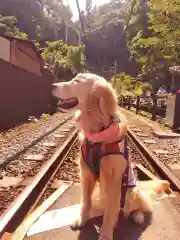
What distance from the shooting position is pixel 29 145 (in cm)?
763

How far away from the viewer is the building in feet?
63.5

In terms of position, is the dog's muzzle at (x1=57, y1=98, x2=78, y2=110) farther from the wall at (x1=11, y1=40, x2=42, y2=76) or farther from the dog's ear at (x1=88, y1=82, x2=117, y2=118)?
the wall at (x1=11, y1=40, x2=42, y2=76)

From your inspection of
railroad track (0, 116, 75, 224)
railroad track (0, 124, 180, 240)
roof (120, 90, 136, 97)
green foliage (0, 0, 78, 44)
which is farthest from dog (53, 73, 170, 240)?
green foliage (0, 0, 78, 44)

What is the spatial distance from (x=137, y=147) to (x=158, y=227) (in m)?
4.57

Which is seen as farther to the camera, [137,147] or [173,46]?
[173,46]

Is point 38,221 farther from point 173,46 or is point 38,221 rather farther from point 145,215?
point 173,46

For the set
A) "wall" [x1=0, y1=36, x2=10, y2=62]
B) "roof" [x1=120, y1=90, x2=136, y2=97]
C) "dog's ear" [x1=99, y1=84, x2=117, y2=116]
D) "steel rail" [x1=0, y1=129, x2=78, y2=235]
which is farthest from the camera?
"roof" [x1=120, y1=90, x2=136, y2=97]

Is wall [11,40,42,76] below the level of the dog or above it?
above

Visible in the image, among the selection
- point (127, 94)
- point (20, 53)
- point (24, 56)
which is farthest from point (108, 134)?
point (127, 94)

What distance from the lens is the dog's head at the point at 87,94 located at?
8.32ft

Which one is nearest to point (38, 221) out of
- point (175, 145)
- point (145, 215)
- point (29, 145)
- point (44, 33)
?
point (145, 215)

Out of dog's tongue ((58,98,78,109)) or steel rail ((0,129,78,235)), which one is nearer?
dog's tongue ((58,98,78,109))

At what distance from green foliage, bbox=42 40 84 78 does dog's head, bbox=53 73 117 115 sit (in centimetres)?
3481

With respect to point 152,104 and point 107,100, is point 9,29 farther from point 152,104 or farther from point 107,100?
point 107,100
